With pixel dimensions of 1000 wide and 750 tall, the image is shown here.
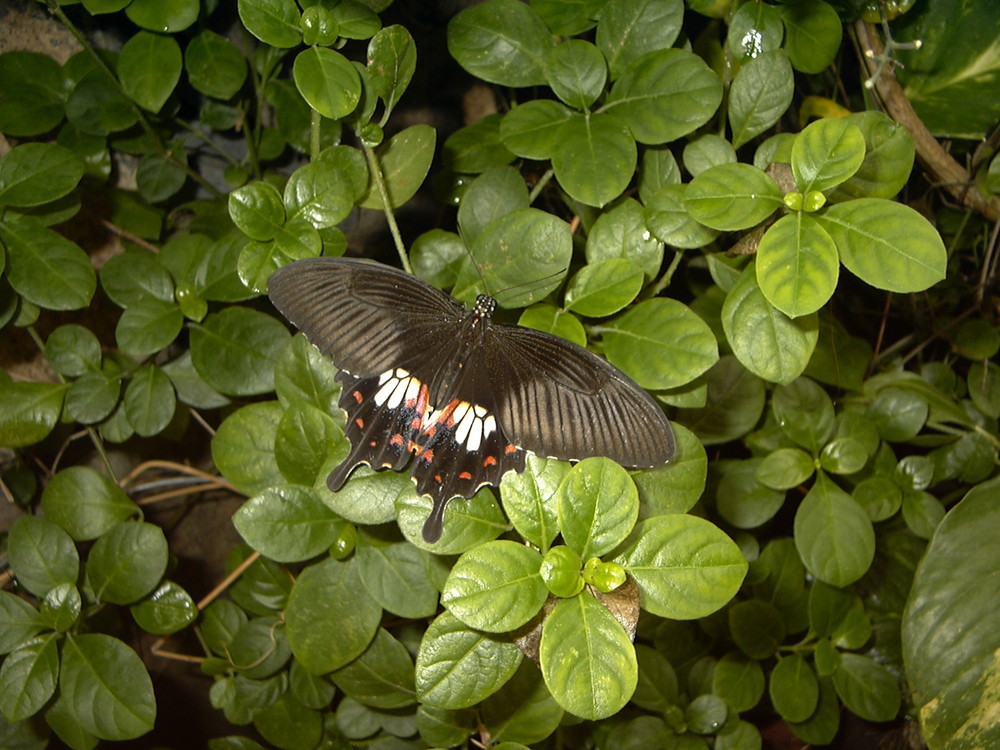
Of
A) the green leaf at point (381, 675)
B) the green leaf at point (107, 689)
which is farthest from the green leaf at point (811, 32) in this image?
the green leaf at point (107, 689)

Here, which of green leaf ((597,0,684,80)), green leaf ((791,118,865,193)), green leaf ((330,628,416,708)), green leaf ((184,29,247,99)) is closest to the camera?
green leaf ((791,118,865,193))

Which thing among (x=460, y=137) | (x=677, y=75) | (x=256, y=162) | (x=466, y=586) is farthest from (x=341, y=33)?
(x=466, y=586)

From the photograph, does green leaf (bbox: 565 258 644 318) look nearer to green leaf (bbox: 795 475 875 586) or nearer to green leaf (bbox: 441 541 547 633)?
green leaf (bbox: 441 541 547 633)

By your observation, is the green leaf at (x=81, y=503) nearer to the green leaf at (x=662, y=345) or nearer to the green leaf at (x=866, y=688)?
the green leaf at (x=662, y=345)

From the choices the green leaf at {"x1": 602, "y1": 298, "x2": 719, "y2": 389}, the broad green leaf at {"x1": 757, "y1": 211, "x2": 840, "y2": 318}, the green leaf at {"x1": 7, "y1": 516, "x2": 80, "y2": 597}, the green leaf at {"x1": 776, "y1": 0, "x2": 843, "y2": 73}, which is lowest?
the green leaf at {"x1": 7, "y1": 516, "x2": 80, "y2": 597}

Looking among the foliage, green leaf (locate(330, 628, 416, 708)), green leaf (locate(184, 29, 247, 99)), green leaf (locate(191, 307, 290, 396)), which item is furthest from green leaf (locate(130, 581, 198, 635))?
green leaf (locate(184, 29, 247, 99))

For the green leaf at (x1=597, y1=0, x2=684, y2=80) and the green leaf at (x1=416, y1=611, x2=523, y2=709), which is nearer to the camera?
the green leaf at (x1=416, y1=611, x2=523, y2=709)

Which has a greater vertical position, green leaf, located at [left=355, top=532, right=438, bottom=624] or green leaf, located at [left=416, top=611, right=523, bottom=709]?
green leaf, located at [left=416, top=611, right=523, bottom=709]
